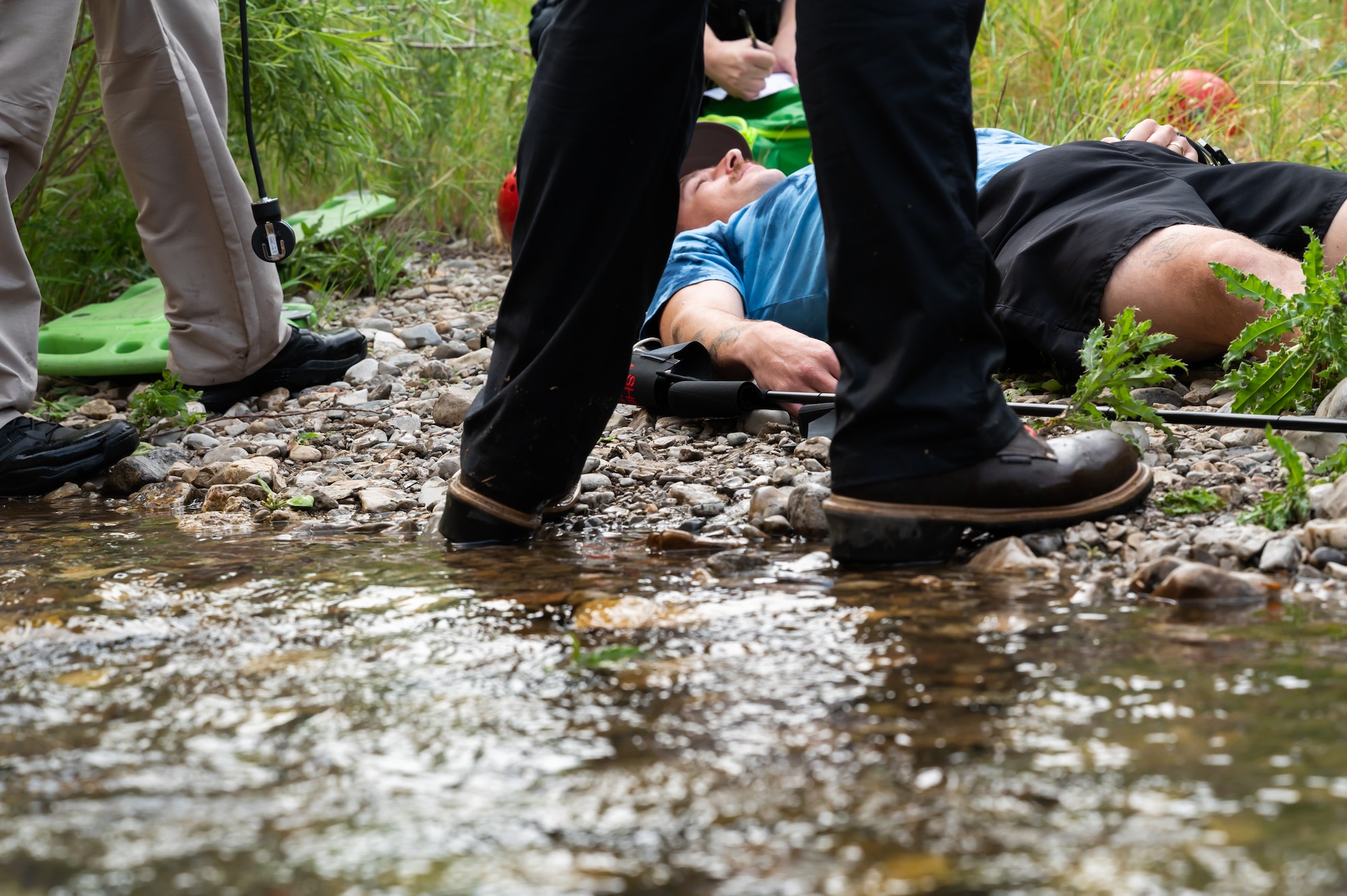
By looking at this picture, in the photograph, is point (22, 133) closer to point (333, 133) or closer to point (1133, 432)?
point (333, 133)

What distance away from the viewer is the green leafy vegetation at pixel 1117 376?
2121 millimetres

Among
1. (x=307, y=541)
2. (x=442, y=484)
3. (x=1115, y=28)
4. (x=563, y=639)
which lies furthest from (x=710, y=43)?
(x=563, y=639)

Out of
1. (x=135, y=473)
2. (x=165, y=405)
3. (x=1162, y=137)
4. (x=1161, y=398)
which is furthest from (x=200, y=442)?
(x=1162, y=137)

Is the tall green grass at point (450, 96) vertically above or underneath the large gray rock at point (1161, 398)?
above

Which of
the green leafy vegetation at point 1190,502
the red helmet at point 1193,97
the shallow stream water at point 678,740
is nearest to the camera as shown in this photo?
the shallow stream water at point 678,740

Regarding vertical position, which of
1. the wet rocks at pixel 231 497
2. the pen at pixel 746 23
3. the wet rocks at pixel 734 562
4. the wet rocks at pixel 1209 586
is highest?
the pen at pixel 746 23

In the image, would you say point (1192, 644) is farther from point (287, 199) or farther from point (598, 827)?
point (287, 199)

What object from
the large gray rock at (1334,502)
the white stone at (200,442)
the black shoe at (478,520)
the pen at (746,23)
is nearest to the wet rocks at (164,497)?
the white stone at (200,442)

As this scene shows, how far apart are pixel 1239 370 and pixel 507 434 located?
1446 mm

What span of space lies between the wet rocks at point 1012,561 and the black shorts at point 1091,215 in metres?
1.14

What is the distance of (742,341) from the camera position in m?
2.95

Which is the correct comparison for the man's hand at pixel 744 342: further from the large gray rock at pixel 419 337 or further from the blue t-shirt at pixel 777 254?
the large gray rock at pixel 419 337

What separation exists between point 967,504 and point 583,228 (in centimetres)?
70

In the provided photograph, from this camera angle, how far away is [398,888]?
0.87 metres
